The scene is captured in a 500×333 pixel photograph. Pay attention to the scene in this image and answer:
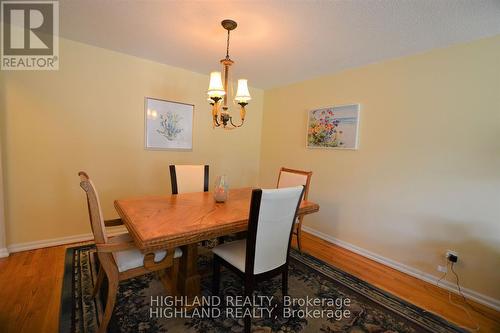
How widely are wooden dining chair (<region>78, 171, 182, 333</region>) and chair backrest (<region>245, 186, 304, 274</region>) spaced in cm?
61

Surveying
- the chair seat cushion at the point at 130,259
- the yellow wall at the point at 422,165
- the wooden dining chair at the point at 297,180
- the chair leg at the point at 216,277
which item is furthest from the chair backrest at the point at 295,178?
the chair seat cushion at the point at 130,259

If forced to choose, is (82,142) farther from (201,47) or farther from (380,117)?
(380,117)

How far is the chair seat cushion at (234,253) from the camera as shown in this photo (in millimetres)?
1586

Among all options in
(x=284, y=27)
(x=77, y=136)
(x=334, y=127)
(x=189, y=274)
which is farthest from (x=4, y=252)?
(x=334, y=127)

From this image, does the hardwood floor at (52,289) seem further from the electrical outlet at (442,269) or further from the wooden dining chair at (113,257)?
the wooden dining chair at (113,257)

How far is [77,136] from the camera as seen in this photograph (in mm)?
2590

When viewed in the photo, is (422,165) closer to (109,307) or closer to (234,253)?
(234,253)

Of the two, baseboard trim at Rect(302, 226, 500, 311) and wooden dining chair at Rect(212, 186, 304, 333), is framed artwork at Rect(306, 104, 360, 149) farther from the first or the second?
wooden dining chair at Rect(212, 186, 304, 333)

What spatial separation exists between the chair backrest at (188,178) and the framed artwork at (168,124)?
2.52 ft

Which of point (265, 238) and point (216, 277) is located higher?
point (265, 238)

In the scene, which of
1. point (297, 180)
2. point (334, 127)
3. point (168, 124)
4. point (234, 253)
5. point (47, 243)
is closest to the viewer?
point (234, 253)

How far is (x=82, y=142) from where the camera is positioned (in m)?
2.62

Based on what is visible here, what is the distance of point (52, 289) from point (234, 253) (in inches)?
59.6

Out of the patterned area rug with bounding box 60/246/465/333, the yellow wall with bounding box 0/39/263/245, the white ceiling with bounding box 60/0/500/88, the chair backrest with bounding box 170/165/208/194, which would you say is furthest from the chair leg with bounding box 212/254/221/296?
the white ceiling with bounding box 60/0/500/88
